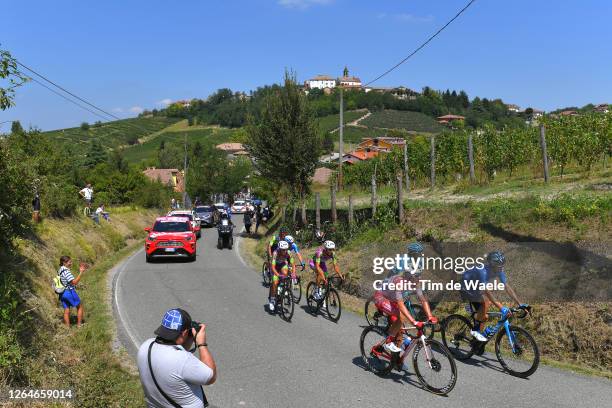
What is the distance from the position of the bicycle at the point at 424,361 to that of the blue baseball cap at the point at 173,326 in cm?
389

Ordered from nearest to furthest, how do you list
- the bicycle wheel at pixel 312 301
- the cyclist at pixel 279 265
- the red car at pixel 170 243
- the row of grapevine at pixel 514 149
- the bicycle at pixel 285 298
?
the bicycle at pixel 285 298
the cyclist at pixel 279 265
the bicycle wheel at pixel 312 301
the red car at pixel 170 243
the row of grapevine at pixel 514 149

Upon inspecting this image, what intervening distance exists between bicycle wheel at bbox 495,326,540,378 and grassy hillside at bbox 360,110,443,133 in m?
123

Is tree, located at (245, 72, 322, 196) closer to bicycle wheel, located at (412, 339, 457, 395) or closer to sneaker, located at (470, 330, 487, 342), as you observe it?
sneaker, located at (470, 330, 487, 342)

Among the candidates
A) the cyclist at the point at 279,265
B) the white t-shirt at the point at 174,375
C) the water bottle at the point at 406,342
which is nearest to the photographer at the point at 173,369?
the white t-shirt at the point at 174,375

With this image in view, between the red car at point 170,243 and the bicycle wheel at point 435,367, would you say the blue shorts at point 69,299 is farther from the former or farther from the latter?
the red car at point 170,243

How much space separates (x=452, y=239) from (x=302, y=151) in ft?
44.2

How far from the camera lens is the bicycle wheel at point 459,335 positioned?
8.16 meters

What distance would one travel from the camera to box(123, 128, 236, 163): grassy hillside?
449ft

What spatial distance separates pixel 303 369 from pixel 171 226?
1420cm

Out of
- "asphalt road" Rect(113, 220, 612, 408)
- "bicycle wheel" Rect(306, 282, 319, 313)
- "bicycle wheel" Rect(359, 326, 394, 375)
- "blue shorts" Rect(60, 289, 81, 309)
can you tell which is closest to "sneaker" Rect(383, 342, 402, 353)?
"bicycle wheel" Rect(359, 326, 394, 375)

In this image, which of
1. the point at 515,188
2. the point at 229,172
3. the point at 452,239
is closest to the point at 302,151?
the point at 515,188

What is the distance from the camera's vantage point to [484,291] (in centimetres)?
782

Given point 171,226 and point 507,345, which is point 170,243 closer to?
point 171,226

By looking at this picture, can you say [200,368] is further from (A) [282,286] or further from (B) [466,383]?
(A) [282,286]
